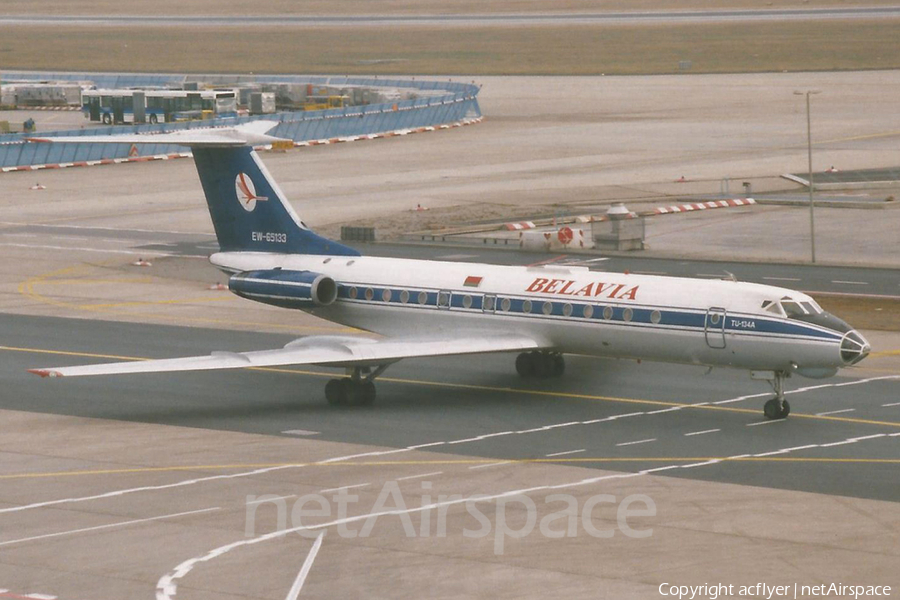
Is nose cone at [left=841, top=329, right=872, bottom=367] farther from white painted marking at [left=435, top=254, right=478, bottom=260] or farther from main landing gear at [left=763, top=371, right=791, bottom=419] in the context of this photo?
white painted marking at [left=435, top=254, right=478, bottom=260]

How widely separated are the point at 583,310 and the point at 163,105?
83979mm

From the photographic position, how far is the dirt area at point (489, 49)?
502 ft

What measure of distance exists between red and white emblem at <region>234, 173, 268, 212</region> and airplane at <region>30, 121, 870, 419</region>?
3cm

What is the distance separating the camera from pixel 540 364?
37.1m

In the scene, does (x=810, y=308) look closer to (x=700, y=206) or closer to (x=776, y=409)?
(x=776, y=409)

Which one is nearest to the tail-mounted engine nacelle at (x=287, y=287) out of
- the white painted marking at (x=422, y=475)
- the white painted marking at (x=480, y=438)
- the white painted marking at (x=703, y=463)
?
the white painted marking at (x=480, y=438)


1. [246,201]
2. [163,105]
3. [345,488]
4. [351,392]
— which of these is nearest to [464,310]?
[351,392]

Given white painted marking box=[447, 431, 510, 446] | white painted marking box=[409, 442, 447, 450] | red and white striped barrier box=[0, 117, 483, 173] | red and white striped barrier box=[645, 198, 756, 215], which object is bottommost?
white painted marking box=[447, 431, 510, 446]

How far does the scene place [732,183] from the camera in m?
75.6

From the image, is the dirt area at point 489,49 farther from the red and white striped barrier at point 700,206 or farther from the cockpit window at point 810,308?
the cockpit window at point 810,308

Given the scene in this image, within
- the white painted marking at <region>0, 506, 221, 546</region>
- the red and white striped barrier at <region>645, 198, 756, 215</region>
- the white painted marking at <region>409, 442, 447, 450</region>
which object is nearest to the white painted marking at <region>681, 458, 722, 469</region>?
the white painted marking at <region>409, 442, 447, 450</region>

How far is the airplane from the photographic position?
32.3 meters

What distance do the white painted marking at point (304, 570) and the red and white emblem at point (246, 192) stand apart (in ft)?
51.5

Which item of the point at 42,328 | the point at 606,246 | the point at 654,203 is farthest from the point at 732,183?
the point at 42,328
